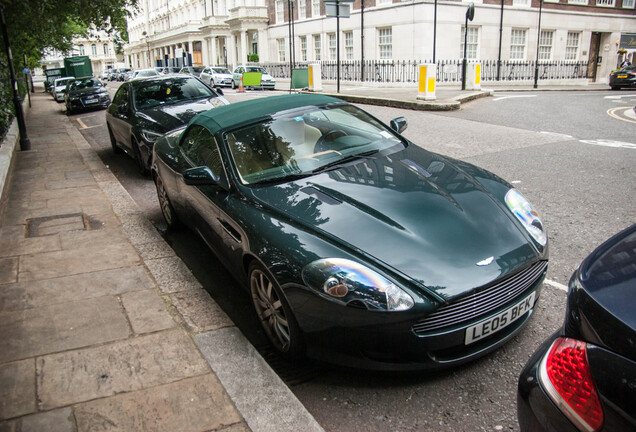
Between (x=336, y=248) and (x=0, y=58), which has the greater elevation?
(x=0, y=58)

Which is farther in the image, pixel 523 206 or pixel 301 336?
pixel 523 206

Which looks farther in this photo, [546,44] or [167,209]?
[546,44]

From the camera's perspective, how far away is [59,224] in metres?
5.77

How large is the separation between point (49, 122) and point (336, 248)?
18678mm

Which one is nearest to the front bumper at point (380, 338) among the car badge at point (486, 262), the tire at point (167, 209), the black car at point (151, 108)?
the car badge at point (486, 262)

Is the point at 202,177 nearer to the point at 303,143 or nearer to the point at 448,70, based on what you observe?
the point at 303,143

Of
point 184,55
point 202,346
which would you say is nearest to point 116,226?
point 202,346

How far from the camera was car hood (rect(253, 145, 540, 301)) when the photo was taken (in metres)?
2.60

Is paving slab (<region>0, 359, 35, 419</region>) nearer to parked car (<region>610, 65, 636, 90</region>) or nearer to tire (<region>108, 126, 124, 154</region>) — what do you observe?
tire (<region>108, 126, 124, 154</region>)

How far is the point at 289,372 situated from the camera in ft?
9.98

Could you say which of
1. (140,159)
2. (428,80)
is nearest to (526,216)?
(140,159)

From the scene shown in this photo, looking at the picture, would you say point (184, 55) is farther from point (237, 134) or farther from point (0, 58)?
point (237, 134)

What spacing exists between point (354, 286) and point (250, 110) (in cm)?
229

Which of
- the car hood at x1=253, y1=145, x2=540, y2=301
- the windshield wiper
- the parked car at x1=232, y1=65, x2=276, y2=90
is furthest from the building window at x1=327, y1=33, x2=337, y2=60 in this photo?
the car hood at x1=253, y1=145, x2=540, y2=301
